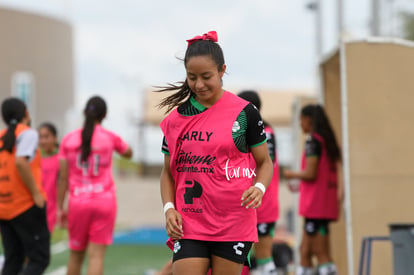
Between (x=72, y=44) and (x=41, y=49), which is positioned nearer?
(x=41, y=49)

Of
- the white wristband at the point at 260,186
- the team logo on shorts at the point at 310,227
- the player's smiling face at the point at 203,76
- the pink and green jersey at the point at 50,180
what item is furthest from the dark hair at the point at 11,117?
the team logo on shorts at the point at 310,227

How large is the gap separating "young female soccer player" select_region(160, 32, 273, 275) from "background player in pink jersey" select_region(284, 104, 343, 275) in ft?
12.5

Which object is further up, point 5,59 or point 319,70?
point 5,59

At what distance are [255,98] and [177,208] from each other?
288cm

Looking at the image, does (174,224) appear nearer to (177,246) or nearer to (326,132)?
(177,246)

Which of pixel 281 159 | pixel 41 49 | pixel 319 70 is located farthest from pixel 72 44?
pixel 319 70

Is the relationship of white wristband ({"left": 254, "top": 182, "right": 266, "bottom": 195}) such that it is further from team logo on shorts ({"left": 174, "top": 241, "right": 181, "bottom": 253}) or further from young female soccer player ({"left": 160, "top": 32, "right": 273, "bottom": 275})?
team logo on shorts ({"left": 174, "top": 241, "right": 181, "bottom": 253})

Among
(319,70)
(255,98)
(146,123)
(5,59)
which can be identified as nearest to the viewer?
(255,98)

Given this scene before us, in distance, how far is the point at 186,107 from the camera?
4312 mm

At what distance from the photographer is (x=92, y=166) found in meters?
7.19

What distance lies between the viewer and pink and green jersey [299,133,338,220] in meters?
8.00

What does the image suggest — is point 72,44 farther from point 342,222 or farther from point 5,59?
point 342,222

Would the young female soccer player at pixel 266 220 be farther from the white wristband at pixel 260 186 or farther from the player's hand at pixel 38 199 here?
the white wristband at pixel 260 186

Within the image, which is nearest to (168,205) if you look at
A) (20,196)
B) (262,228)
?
(20,196)
